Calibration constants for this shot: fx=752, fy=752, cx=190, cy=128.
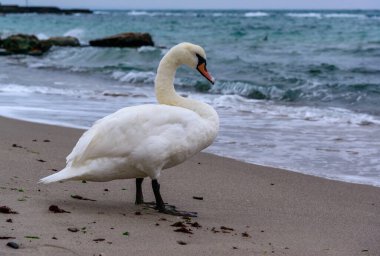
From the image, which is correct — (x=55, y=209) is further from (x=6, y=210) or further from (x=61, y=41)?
(x=61, y=41)

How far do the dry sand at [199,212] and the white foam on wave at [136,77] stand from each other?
421 inches

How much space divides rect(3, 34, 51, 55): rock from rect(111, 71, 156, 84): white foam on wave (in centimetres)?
1008

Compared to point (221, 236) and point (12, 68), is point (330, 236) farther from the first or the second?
point (12, 68)

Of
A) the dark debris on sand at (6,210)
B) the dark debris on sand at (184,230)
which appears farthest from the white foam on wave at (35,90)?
the dark debris on sand at (184,230)

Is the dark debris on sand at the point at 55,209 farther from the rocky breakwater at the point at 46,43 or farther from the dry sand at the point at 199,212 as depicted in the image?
the rocky breakwater at the point at 46,43

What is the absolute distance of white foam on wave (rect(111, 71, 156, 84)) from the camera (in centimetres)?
1873

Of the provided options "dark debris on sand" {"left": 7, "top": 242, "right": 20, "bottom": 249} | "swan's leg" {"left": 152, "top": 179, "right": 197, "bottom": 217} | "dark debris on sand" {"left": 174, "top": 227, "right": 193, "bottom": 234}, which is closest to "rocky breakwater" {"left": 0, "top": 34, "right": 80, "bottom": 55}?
"swan's leg" {"left": 152, "top": 179, "right": 197, "bottom": 217}

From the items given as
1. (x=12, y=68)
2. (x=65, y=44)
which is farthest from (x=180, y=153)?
(x=65, y=44)

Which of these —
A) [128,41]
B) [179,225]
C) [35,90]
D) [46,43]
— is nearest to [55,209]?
[179,225]

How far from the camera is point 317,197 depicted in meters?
6.54

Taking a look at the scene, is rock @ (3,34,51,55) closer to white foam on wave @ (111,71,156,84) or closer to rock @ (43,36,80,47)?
rock @ (43,36,80,47)

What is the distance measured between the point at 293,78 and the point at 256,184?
11260 mm

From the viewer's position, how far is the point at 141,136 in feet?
17.5

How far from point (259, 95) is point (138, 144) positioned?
409 inches
